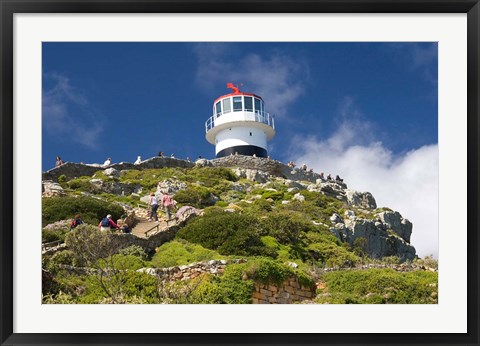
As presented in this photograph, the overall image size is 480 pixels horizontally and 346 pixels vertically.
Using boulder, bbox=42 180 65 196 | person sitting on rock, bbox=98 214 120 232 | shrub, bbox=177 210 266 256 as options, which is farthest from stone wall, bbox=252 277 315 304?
boulder, bbox=42 180 65 196

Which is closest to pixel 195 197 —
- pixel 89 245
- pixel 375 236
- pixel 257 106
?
pixel 375 236

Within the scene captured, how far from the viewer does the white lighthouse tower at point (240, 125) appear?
45.6m

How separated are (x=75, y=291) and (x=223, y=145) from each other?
32981mm

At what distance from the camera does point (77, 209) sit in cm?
2155

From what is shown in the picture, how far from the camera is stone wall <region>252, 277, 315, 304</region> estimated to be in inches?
566

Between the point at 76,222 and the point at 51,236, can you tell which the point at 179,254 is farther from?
the point at 51,236

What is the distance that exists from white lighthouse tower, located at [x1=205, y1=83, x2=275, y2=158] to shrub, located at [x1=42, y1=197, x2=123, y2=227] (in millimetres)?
23013

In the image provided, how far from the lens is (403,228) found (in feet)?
98.2

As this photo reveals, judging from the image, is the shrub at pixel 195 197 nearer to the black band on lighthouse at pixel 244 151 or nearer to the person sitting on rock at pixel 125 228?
the person sitting on rock at pixel 125 228

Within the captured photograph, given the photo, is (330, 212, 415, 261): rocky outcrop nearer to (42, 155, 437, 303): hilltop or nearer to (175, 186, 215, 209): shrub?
(42, 155, 437, 303): hilltop
